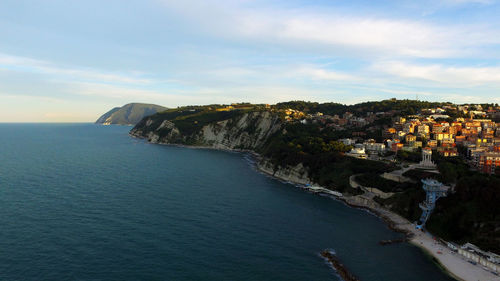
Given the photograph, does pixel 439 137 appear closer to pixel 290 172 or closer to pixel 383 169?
pixel 383 169

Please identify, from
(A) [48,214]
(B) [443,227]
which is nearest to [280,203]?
(B) [443,227]

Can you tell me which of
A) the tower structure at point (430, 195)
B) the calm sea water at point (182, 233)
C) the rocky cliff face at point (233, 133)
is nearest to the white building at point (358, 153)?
the calm sea water at point (182, 233)

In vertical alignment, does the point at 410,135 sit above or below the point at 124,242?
above

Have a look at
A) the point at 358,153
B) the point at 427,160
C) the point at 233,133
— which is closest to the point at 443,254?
the point at 427,160

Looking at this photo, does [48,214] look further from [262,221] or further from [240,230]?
[262,221]

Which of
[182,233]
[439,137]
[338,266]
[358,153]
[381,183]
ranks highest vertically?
[439,137]

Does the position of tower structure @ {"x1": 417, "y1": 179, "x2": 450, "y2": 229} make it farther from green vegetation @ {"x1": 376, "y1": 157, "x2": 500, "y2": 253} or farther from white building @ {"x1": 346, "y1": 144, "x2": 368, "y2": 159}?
white building @ {"x1": 346, "y1": 144, "x2": 368, "y2": 159}

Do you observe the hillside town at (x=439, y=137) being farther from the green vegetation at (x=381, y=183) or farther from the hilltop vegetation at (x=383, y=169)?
the green vegetation at (x=381, y=183)
